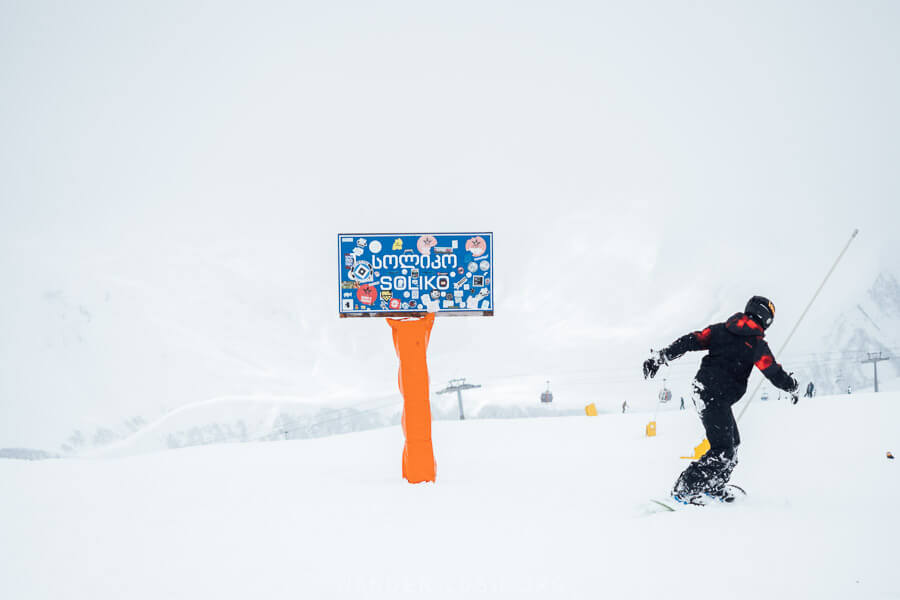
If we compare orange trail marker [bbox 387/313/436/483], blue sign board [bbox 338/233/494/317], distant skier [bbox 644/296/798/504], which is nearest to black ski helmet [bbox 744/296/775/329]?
distant skier [bbox 644/296/798/504]

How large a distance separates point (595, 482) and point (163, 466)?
Answer: 6689 millimetres

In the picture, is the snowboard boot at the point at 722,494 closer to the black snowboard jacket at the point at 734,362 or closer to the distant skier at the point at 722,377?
the distant skier at the point at 722,377

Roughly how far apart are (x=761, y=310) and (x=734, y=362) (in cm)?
56

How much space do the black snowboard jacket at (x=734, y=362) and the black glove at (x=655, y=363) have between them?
4.6 inches

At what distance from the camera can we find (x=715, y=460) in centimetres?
524

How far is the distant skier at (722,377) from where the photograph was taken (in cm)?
525

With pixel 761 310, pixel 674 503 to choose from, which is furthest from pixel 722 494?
pixel 761 310

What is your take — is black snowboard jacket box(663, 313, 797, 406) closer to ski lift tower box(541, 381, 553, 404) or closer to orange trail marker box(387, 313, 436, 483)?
orange trail marker box(387, 313, 436, 483)

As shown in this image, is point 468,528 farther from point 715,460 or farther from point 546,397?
point 546,397

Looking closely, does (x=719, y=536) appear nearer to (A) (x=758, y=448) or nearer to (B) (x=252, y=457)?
(A) (x=758, y=448)

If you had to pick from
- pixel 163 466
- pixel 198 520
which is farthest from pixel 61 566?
pixel 163 466

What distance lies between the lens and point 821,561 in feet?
12.0

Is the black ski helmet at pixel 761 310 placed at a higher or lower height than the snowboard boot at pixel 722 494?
higher

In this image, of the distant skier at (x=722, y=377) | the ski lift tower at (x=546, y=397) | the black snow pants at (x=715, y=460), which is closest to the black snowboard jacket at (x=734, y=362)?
the distant skier at (x=722, y=377)
